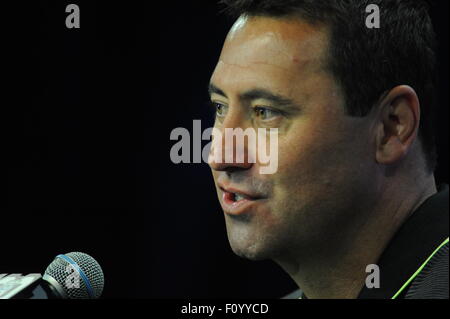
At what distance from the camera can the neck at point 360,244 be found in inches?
63.6

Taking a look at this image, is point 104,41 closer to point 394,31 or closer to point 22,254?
point 22,254

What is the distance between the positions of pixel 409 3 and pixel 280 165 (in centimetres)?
53

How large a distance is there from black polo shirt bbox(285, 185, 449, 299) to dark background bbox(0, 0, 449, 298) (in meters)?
0.95

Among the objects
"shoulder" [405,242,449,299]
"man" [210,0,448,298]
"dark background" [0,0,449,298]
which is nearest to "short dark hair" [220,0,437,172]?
"man" [210,0,448,298]

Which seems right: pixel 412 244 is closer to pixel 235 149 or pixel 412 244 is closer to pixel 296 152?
pixel 296 152

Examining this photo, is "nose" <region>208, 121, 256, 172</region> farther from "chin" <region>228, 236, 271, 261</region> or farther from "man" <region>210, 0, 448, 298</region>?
"chin" <region>228, 236, 271, 261</region>

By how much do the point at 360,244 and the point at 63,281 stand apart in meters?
0.71

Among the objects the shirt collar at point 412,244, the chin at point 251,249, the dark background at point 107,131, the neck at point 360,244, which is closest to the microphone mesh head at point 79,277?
the chin at point 251,249

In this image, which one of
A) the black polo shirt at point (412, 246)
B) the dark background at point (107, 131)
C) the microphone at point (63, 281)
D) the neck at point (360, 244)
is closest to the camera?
the microphone at point (63, 281)

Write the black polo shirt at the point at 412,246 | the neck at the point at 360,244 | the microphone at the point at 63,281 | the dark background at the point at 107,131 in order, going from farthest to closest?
the dark background at the point at 107,131 < the neck at the point at 360,244 < the black polo shirt at the point at 412,246 < the microphone at the point at 63,281

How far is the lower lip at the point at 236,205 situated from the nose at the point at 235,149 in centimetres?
7

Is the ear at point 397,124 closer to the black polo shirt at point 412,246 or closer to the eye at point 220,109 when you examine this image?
the black polo shirt at point 412,246

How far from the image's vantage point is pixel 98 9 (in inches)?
99.3
